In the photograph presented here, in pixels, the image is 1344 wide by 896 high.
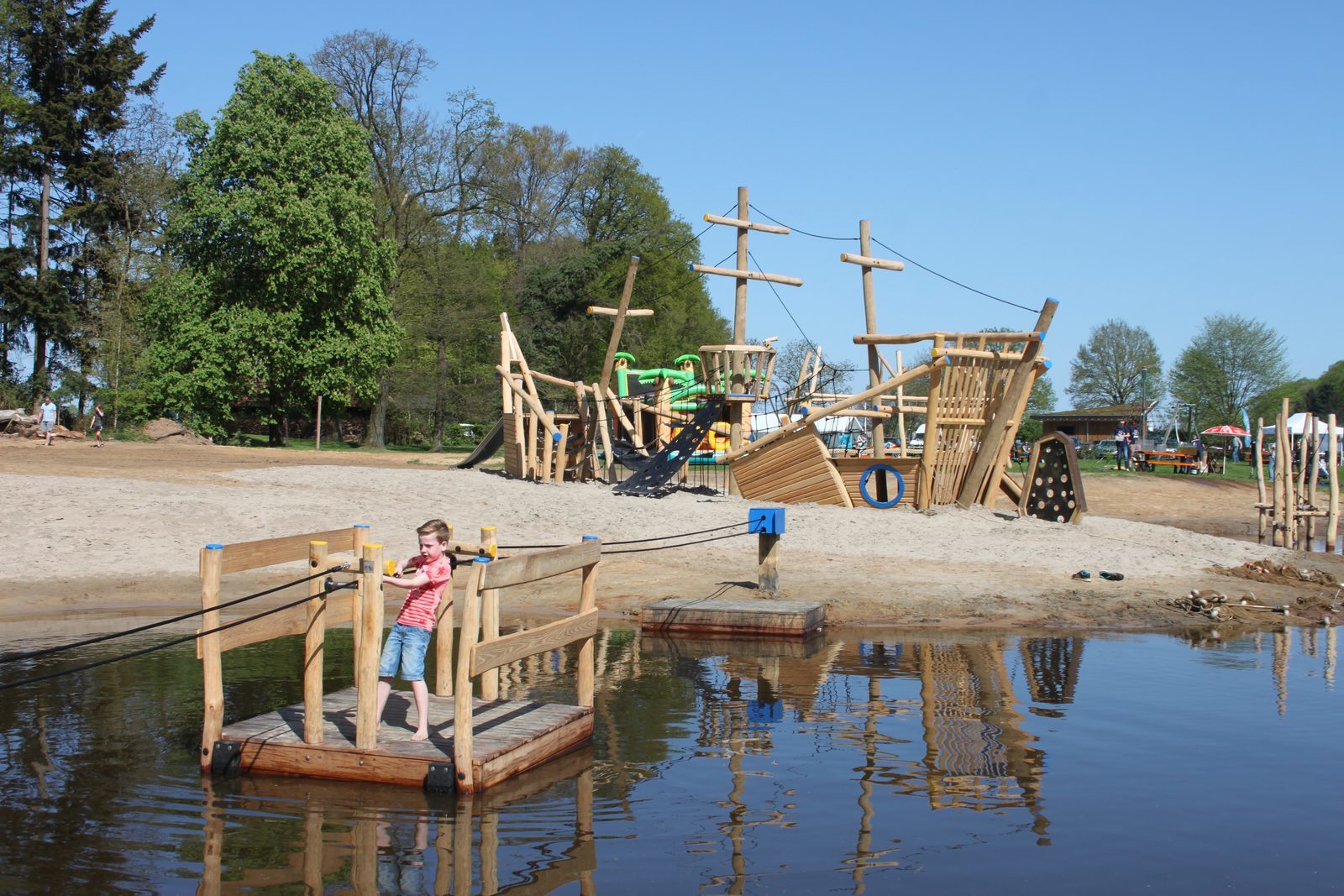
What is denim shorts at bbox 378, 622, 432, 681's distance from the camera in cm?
779

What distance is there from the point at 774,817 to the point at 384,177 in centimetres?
4525

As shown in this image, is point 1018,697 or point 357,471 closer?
point 1018,697

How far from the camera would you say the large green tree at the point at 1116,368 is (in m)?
88.5

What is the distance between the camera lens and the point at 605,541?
19312 mm

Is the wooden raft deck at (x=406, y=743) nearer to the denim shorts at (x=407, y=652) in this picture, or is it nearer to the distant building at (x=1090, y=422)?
the denim shorts at (x=407, y=652)

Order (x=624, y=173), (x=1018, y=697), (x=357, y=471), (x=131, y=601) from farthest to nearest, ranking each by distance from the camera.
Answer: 1. (x=624, y=173)
2. (x=357, y=471)
3. (x=131, y=601)
4. (x=1018, y=697)

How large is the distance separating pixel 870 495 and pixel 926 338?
3.12m

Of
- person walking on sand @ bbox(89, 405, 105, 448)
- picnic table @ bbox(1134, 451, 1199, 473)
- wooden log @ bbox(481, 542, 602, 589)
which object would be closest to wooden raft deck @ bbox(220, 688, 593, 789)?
wooden log @ bbox(481, 542, 602, 589)

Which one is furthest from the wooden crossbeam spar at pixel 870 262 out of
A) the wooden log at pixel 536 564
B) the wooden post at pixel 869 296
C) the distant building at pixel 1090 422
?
the distant building at pixel 1090 422

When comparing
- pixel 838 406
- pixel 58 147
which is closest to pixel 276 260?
pixel 58 147

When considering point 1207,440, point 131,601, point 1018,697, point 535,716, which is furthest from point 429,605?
point 1207,440

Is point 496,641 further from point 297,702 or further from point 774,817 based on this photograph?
point 297,702

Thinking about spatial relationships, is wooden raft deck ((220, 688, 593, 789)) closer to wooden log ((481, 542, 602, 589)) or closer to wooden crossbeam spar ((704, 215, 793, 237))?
wooden log ((481, 542, 602, 589))

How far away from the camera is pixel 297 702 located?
958 centimetres
